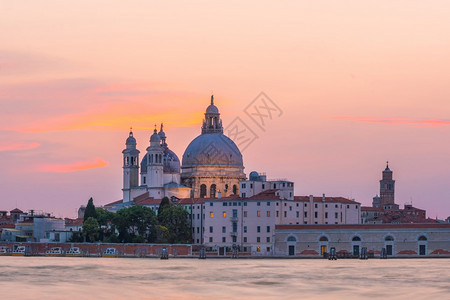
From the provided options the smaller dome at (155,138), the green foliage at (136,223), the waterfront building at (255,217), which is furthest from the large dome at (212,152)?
the green foliage at (136,223)

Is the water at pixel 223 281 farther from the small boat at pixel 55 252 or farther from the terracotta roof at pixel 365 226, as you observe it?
the small boat at pixel 55 252

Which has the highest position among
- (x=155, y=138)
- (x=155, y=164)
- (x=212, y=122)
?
(x=212, y=122)

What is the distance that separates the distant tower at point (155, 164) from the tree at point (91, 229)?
16760 millimetres

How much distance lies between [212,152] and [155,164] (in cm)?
651

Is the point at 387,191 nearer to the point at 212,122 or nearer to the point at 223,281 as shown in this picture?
the point at 212,122

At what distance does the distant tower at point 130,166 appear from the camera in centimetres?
12069

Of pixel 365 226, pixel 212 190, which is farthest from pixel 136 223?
pixel 212 190

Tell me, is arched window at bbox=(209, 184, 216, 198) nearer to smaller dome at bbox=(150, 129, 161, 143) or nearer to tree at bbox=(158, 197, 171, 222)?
smaller dome at bbox=(150, 129, 161, 143)

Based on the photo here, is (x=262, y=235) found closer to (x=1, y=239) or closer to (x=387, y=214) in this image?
(x=1, y=239)

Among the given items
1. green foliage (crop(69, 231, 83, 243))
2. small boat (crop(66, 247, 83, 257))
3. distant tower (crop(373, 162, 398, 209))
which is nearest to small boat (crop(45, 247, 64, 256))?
small boat (crop(66, 247, 83, 257))

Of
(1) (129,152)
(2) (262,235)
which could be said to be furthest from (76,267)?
(1) (129,152)

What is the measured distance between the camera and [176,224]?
333 feet

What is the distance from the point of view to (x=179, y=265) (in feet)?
250

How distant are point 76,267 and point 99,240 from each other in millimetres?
28431
